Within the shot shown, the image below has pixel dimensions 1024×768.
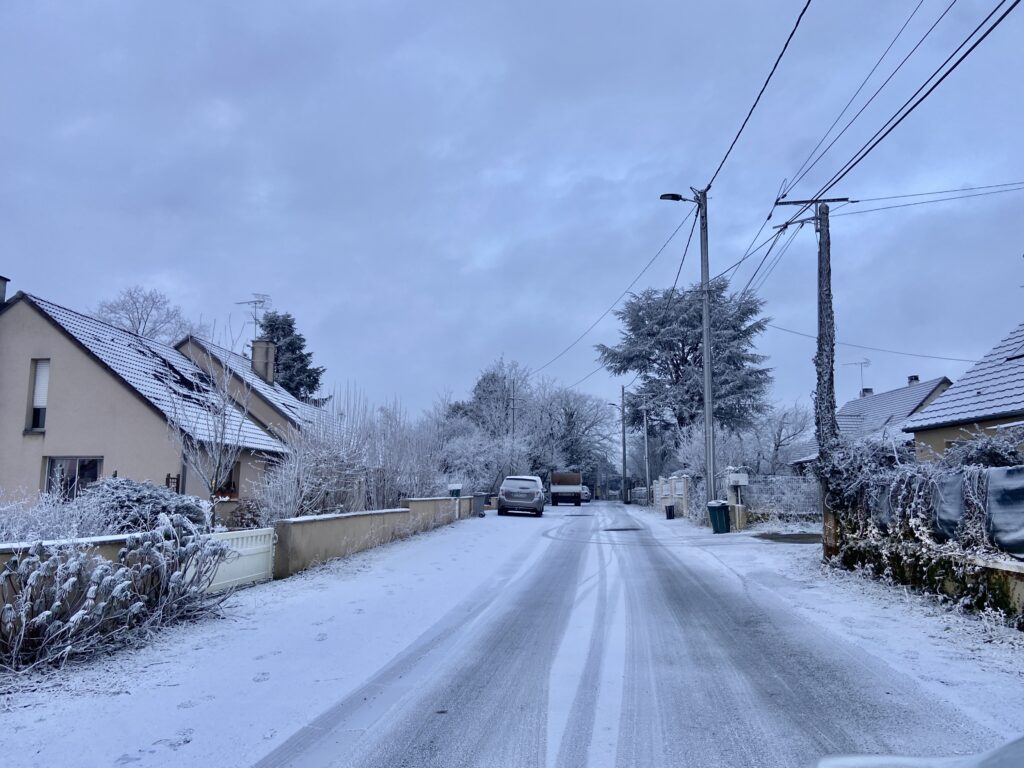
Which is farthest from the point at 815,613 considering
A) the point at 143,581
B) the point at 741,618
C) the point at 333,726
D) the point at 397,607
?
the point at 143,581

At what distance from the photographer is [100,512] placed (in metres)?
8.22

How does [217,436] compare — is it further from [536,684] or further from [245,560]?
[536,684]

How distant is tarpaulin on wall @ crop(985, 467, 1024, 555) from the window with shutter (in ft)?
67.5

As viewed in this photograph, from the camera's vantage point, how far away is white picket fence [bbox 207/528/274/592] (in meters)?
9.24

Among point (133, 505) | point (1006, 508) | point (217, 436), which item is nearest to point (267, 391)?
point (217, 436)

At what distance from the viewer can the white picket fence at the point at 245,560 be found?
9.24 meters

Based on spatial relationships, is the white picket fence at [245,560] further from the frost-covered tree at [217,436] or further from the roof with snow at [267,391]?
the roof with snow at [267,391]

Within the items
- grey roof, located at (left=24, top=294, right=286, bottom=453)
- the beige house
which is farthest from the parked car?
the beige house

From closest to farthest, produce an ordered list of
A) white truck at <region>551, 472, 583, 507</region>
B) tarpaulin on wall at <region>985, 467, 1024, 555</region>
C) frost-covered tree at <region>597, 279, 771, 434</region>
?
tarpaulin on wall at <region>985, 467, 1024, 555</region> → frost-covered tree at <region>597, 279, 771, 434</region> → white truck at <region>551, 472, 583, 507</region>

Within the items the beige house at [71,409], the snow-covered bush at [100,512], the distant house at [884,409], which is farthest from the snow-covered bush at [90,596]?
the distant house at [884,409]

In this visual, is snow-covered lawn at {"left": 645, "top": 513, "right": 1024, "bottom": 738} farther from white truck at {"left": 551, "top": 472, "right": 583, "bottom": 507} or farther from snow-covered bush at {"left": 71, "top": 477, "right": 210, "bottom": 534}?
white truck at {"left": 551, "top": 472, "right": 583, "bottom": 507}

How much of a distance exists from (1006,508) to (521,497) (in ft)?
77.2

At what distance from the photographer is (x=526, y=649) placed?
6949 mm

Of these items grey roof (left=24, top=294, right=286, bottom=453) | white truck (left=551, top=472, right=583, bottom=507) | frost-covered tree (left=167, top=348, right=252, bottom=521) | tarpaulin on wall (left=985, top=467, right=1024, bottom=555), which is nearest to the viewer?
tarpaulin on wall (left=985, top=467, right=1024, bottom=555)
